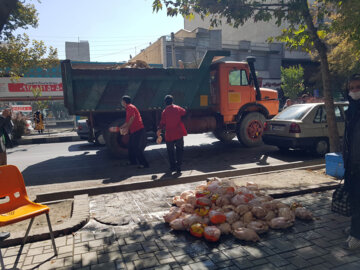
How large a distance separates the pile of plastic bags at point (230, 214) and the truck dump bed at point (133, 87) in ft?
16.2

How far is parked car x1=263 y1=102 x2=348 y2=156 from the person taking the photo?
736 cm

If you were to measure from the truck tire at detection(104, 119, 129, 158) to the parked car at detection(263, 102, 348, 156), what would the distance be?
4.48 meters

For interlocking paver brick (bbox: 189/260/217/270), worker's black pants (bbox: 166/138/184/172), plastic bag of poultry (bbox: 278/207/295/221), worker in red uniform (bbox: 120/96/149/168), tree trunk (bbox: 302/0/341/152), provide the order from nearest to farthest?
interlocking paver brick (bbox: 189/260/217/270), plastic bag of poultry (bbox: 278/207/295/221), tree trunk (bbox: 302/0/341/152), worker's black pants (bbox: 166/138/184/172), worker in red uniform (bbox: 120/96/149/168)

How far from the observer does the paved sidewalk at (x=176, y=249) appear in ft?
8.77

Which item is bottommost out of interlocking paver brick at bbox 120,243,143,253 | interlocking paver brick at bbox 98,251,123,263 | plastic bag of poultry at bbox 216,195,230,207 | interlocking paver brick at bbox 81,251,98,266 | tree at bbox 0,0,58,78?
interlocking paver brick at bbox 120,243,143,253

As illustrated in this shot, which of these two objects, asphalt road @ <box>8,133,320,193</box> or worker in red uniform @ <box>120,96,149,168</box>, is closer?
asphalt road @ <box>8,133,320,193</box>

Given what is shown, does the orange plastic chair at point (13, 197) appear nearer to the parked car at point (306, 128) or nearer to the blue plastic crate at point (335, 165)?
the blue plastic crate at point (335, 165)

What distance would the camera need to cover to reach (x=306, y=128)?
7.35 m

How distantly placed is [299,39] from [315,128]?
2411mm

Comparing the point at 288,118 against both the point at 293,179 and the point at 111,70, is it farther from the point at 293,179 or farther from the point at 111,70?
the point at 111,70

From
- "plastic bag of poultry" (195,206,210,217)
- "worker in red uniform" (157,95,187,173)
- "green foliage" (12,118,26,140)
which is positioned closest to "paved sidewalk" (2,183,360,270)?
"plastic bag of poultry" (195,206,210,217)

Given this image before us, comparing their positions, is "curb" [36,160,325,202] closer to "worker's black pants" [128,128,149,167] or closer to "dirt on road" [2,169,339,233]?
"dirt on road" [2,169,339,233]

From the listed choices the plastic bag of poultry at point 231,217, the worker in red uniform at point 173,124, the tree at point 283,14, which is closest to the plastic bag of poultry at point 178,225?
the plastic bag of poultry at point 231,217

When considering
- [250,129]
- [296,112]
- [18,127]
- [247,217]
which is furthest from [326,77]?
[18,127]
